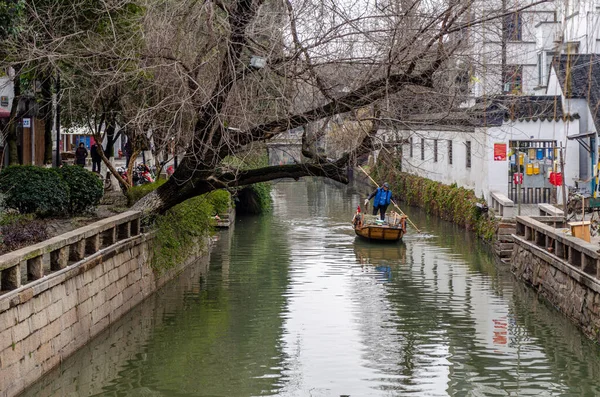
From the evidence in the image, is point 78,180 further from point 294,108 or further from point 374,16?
point 374,16

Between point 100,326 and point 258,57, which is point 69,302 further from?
point 258,57

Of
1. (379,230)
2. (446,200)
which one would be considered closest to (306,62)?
(379,230)

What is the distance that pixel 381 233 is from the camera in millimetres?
31922

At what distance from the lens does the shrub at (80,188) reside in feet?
69.9

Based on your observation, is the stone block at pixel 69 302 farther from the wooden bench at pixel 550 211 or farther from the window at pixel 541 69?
the window at pixel 541 69

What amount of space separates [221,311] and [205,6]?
6.48 m

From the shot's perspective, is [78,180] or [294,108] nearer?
[294,108]

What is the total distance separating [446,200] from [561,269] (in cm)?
2004

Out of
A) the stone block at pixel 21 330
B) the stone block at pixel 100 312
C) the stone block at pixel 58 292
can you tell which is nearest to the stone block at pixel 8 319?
the stone block at pixel 21 330

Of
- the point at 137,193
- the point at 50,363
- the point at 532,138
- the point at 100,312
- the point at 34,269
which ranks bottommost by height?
the point at 50,363

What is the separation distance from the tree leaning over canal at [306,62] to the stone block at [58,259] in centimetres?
409

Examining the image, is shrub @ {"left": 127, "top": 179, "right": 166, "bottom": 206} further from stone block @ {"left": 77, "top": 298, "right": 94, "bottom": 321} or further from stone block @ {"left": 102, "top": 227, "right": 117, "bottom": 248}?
stone block @ {"left": 77, "top": 298, "right": 94, "bottom": 321}

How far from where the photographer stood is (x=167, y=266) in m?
22.5

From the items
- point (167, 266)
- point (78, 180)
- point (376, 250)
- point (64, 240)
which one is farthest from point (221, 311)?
point (376, 250)
